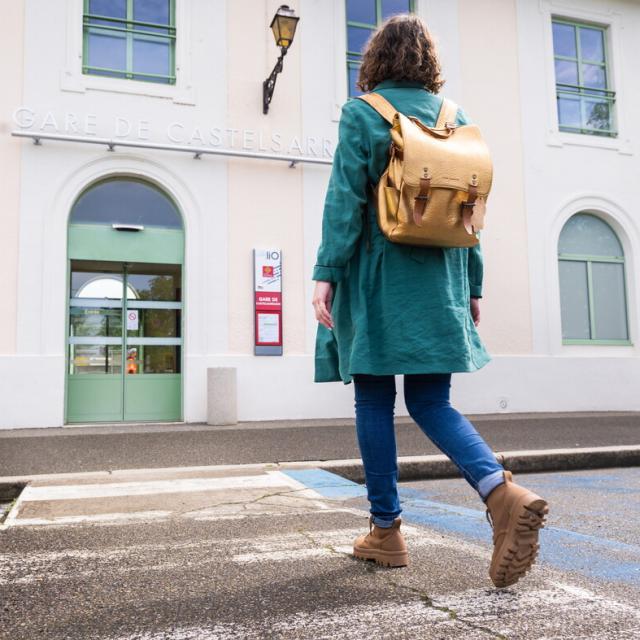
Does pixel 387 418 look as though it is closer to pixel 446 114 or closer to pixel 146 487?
pixel 446 114

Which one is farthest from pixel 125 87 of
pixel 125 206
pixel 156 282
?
pixel 156 282

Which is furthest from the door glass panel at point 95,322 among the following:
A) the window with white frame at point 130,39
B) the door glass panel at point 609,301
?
the door glass panel at point 609,301

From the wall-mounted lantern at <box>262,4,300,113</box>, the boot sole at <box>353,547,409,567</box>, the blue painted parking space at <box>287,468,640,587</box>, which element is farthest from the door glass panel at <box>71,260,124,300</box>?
the boot sole at <box>353,547,409,567</box>

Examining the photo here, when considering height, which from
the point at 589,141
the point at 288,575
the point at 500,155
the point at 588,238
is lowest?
the point at 288,575

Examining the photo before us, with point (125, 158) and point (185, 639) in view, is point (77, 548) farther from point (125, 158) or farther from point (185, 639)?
point (125, 158)

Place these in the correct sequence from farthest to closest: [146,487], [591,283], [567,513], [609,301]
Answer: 1. [609,301]
2. [591,283]
3. [146,487]
4. [567,513]

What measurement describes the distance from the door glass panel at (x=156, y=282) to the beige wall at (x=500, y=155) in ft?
15.9

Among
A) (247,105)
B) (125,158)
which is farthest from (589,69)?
(125,158)

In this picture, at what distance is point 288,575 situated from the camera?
2.30 metres

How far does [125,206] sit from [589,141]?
26.3 ft

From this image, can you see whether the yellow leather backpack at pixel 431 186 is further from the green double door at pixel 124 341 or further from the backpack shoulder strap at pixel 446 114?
the green double door at pixel 124 341

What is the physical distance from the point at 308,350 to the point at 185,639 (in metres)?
8.17

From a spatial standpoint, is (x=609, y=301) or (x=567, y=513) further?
(x=609, y=301)

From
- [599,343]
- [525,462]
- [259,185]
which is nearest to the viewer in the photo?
[525,462]
